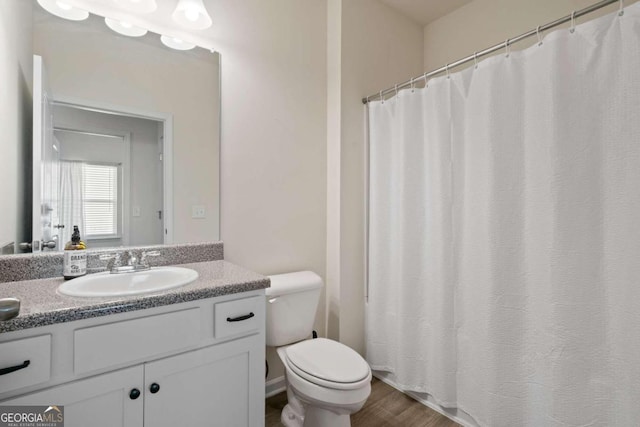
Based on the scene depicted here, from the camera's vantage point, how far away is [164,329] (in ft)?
3.44

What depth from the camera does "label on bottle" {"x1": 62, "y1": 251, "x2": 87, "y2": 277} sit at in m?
1.25

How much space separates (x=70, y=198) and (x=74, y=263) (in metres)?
0.32

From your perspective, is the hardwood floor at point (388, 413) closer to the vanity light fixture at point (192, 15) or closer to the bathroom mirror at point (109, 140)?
the bathroom mirror at point (109, 140)

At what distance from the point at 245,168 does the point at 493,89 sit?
135cm

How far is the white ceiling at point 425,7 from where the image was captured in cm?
228

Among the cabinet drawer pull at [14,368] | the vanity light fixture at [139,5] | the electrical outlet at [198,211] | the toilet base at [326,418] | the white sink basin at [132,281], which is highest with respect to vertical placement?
the vanity light fixture at [139,5]

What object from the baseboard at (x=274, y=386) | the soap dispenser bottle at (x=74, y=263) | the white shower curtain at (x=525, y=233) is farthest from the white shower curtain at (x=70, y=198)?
the white shower curtain at (x=525, y=233)

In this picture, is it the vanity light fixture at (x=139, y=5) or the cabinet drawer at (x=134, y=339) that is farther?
the vanity light fixture at (x=139, y=5)

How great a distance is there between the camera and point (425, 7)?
234 centimetres

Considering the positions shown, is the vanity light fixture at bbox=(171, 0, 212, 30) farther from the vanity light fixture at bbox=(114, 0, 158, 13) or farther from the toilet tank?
the toilet tank

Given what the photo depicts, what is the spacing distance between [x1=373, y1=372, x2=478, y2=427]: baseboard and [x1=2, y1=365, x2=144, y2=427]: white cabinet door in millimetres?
1535

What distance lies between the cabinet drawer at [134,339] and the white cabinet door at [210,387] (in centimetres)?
5

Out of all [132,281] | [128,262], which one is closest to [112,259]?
[128,262]

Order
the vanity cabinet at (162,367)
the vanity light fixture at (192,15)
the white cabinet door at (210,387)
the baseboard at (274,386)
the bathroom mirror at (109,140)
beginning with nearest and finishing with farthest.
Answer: the vanity cabinet at (162,367), the white cabinet door at (210,387), the bathroom mirror at (109,140), the vanity light fixture at (192,15), the baseboard at (274,386)
